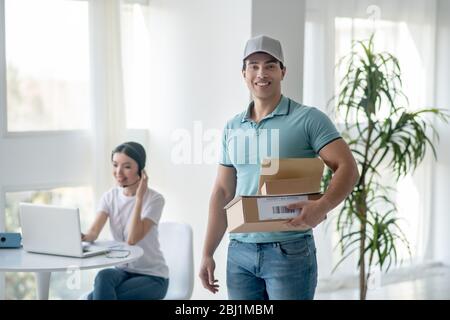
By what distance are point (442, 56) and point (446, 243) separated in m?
1.37

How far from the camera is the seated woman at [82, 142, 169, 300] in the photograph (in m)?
3.04

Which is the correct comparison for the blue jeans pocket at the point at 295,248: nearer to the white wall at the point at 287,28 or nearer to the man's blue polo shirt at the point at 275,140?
the man's blue polo shirt at the point at 275,140

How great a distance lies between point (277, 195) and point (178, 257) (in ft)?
4.79

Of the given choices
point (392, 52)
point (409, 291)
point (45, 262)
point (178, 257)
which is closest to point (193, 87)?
point (178, 257)

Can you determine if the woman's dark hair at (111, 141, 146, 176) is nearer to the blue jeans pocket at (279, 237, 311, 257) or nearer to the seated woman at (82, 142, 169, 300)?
the seated woman at (82, 142, 169, 300)

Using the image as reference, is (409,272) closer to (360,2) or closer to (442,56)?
(442,56)

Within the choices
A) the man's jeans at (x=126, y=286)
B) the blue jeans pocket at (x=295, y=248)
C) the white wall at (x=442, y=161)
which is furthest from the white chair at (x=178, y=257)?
the white wall at (x=442, y=161)

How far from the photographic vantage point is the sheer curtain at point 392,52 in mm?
4543

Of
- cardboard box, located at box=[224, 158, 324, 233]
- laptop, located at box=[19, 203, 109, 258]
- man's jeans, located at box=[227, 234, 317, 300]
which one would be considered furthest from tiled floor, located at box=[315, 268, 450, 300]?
cardboard box, located at box=[224, 158, 324, 233]

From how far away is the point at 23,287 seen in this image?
3.72m

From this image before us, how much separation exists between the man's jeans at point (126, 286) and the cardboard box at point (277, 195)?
3.64 feet

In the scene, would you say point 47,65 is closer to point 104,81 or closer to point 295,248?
point 104,81

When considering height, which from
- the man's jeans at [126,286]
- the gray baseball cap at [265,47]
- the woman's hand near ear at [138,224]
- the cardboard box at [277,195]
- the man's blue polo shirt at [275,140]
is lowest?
the man's jeans at [126,286]
